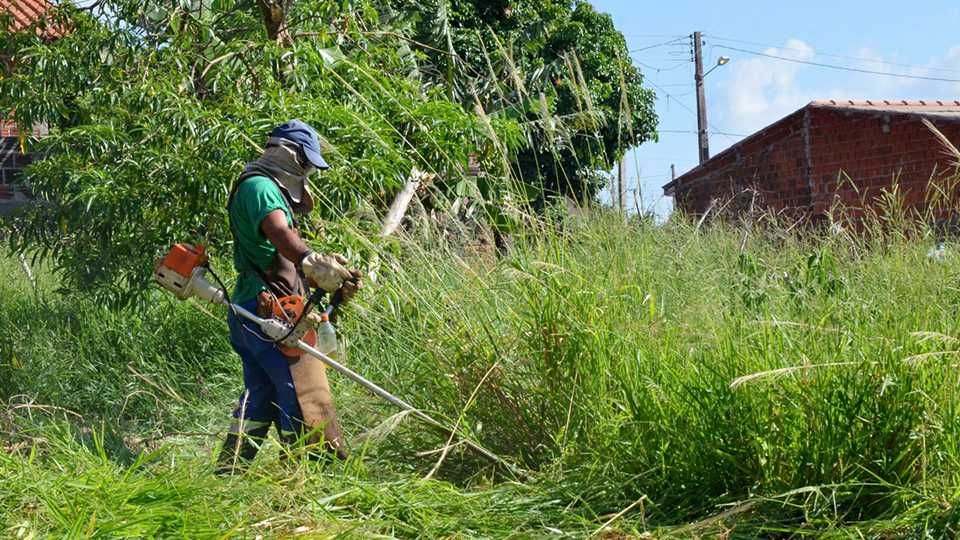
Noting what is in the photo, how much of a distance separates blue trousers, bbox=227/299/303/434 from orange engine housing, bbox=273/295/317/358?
0.05m

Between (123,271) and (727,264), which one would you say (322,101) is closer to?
(123,271)

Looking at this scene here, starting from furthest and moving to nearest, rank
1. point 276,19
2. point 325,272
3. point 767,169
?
point 767,169
point 276,19
point 325,272

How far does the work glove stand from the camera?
502 centimetres

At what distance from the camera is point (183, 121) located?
7.00m

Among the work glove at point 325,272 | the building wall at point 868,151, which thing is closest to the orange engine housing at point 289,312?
the work glove at point 325,272

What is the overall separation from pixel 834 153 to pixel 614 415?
17692 mm

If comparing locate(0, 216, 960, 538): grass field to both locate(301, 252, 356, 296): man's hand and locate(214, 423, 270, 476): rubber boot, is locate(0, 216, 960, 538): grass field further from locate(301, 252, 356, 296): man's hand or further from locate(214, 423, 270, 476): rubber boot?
locate(301, 252, 356, 296): man's hand

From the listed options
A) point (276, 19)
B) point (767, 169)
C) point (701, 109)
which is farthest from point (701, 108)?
point (276, 19)

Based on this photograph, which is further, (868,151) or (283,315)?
(868,151)

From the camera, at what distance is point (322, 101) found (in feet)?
23.6

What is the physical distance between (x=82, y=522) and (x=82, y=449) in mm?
1248

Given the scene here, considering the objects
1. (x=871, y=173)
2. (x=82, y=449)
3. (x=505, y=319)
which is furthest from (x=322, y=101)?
(x=871, y=173)

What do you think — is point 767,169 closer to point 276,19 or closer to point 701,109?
point 701,109

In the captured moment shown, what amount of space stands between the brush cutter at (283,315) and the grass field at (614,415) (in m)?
0.19
